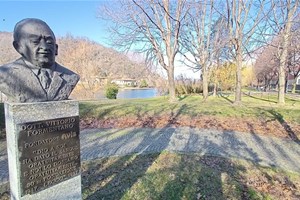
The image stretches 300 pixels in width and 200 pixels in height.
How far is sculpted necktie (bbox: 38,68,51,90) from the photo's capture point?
3.04 meters

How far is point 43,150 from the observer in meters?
2.94

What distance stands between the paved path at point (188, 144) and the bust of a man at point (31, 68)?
268 centimetres

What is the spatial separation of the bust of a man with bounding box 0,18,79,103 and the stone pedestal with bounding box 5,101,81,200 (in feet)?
0.58

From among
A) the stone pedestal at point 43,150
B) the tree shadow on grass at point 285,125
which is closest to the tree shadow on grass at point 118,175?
the stone pedestal at point 43,150

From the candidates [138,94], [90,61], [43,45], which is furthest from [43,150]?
[138,94]

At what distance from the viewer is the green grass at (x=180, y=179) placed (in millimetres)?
4172

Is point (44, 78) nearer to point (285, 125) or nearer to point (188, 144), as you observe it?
point (188, 144)

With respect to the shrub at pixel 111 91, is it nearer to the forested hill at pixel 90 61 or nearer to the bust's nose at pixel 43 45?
the forested hill at pixel 90 61

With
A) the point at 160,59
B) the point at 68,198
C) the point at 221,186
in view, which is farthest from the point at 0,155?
the point at 160,59

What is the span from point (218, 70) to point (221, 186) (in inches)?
954

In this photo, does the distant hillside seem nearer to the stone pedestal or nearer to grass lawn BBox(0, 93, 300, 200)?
grass lawn BBox(0, 93, 300, 200)

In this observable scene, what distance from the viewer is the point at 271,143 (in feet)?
25.8

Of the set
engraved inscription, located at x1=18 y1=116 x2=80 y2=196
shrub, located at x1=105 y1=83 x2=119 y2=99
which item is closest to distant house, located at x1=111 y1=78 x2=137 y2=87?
→ shrub, located at x1=105 y1=83 x2=119 y2=99

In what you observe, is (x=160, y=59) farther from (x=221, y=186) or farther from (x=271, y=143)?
(x=221, y=186)
